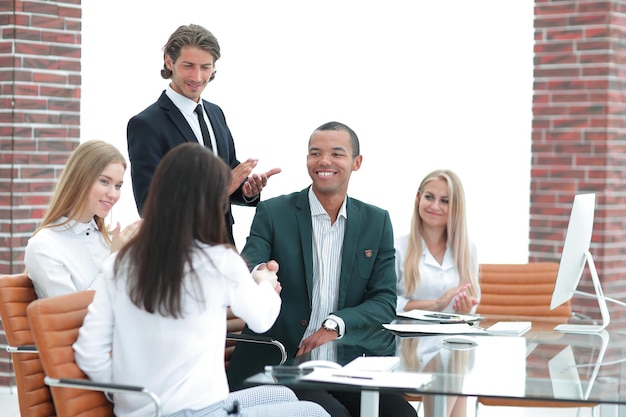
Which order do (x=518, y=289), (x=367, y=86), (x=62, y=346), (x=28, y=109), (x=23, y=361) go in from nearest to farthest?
(x=62, y=346)
(x=23, y=361)
(x=518, y=289)
(x=28, y=109)
(x=367, y=86)

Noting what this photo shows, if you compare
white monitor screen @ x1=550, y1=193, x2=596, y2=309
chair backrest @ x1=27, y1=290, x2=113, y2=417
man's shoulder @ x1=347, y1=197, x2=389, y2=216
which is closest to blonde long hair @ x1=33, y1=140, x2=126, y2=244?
chair backrest @ x1=27, y1=290, x2=113, y2=417

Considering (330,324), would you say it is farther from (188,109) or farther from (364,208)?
(188,109)

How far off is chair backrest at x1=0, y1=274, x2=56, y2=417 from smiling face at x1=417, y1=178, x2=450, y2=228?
1969mm

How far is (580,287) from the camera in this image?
5555 millimetres

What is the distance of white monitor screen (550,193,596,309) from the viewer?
348 centimetres

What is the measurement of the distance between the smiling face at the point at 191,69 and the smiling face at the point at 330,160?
1.73 feet

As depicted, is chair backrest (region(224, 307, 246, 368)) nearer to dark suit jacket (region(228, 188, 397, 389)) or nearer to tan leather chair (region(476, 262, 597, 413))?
dark suit jacket (region(228, 188, 397, 389))

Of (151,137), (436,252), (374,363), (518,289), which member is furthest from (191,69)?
(518,289)

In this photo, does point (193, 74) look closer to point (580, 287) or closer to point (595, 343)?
point (595, 343)

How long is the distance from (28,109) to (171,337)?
3420 millimetres

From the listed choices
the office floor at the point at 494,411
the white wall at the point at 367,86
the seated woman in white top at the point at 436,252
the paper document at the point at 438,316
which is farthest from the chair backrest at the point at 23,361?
the white wall at the point at 367,86

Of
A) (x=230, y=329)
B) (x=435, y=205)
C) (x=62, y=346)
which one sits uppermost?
(x=435, y=205)

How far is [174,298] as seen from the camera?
8.08ft

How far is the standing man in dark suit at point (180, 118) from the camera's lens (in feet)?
12.1
